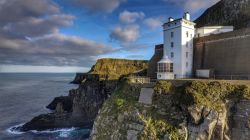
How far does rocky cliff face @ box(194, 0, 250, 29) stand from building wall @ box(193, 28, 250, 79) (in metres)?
21.2

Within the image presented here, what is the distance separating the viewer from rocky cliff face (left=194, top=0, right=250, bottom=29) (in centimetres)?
5241

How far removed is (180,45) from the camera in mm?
33594

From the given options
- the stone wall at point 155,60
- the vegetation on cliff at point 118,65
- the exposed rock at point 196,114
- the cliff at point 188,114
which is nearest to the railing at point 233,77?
the cliff at point 188,114

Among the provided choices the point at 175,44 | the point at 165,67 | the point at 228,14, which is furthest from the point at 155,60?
the point at 228,14

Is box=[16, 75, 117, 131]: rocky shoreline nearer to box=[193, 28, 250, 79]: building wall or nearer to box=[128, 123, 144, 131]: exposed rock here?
box=[128, 123, 144, 131]: exposed rock

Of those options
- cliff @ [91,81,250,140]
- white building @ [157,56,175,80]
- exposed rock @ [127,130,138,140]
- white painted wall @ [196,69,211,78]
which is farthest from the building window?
exposed rock @ [127,130,138,140]

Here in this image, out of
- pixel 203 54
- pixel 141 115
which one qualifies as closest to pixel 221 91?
pixel 141 115

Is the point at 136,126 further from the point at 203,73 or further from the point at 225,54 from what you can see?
the point at 225,54

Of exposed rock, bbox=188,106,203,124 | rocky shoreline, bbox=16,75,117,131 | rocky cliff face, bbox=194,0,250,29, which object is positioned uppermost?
rocky cliff face, bbox=194,0,250,29

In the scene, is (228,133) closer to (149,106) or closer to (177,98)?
(177,98)

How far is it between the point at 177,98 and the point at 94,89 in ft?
101

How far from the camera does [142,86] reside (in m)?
27.8

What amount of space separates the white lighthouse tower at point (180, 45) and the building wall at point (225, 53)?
1394mm

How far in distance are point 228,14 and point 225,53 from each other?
31.0m
